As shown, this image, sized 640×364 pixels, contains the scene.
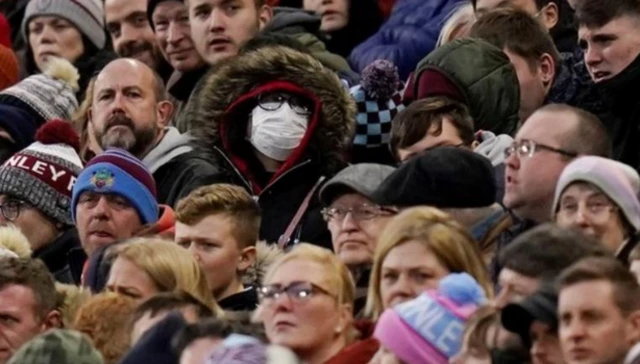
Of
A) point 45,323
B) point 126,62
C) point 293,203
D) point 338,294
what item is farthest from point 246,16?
point 338,294

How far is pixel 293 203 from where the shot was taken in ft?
43.5

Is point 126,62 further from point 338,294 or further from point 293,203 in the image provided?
point 338,294

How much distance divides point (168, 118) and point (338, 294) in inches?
173

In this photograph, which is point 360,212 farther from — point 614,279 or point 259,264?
point 614,279

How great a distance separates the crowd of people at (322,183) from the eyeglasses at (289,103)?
0.01 m

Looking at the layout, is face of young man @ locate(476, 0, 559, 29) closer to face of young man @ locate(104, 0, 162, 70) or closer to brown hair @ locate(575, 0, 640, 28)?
brown hair @ locate(575, 0, 640, 28)

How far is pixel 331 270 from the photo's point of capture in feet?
35.1

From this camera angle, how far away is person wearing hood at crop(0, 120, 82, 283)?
47.5ft

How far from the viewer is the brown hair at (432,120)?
1252 centimetres

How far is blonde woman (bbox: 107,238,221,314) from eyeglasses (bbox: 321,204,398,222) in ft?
2.17

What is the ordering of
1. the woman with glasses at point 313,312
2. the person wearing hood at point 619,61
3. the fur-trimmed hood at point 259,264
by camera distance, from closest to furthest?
the woman with glasses at point 313,312
the person wearing hood at point 619,61
the fur-trimmed hood at point 259,264

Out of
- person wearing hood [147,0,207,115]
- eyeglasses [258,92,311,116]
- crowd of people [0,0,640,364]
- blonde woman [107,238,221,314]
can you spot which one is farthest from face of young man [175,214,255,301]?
person wearing hood [147,0,207,115]

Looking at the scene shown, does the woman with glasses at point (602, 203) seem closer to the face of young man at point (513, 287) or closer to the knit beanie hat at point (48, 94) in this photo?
Result: the face of young man at point (513, 287)

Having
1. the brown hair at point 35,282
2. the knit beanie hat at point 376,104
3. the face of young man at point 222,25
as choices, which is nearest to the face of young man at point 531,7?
the knit beanie hat at point 376,104
